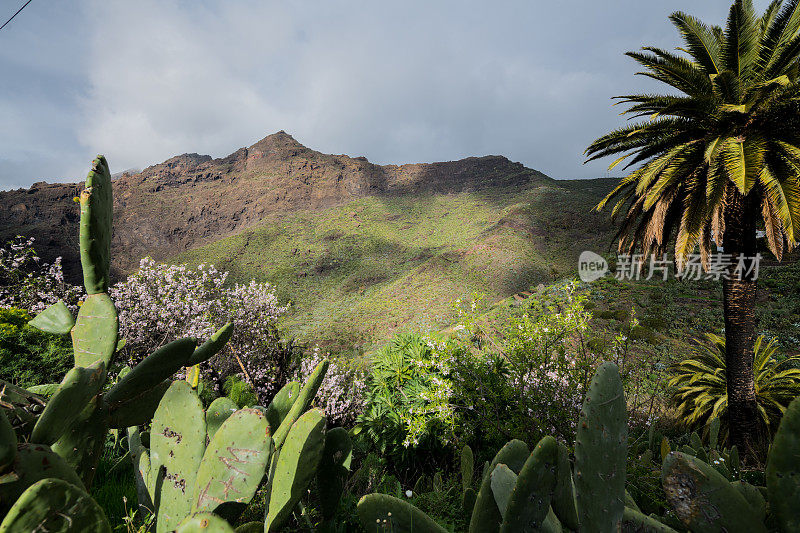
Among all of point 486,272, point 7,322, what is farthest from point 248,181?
point 7,322

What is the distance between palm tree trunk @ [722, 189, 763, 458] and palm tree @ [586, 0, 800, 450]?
0.6 inches

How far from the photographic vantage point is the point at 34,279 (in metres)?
9.65

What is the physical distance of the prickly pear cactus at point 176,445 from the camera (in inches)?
45.8

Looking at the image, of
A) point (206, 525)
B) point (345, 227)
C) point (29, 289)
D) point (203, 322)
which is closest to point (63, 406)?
point (206, 525)

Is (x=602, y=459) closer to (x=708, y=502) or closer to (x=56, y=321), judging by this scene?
(x=708, y=502)

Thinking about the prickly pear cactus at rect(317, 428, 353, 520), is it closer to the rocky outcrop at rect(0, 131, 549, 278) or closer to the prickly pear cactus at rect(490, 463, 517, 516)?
the prickly pear cactus at rect(490, 463, 517, 516)

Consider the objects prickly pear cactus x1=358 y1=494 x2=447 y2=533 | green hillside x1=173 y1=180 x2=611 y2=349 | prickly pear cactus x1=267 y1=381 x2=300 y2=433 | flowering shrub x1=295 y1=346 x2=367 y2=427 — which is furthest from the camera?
green hillside x1=173 y1=180 x2=611 y2=349

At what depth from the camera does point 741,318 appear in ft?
18.3

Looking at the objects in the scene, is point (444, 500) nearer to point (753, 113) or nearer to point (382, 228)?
point (753, 113)

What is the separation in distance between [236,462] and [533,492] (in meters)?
0.80

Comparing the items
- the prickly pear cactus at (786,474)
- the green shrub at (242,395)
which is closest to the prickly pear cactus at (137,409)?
the prickly pear cactus at (786,474)

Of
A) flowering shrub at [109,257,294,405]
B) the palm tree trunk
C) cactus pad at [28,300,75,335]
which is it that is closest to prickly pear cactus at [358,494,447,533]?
cactus pad at [28,300,75,335]

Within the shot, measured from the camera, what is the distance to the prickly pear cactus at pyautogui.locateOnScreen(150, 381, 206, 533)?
3.82ft

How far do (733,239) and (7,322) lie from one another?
13672 millimetres
